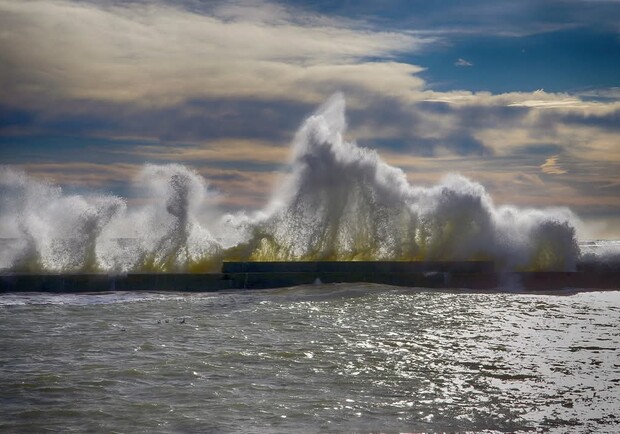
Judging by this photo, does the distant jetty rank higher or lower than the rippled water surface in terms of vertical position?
higher

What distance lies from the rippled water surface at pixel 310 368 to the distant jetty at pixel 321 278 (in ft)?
12.3

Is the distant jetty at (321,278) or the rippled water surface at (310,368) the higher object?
the distant jetty at (321,278)

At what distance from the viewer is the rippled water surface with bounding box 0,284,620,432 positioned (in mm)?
5500

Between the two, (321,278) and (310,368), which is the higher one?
(321,278)

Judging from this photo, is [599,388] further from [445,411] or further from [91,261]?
[91,261]

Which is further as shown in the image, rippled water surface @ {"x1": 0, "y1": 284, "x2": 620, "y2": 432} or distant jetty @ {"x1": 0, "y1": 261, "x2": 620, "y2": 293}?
distant jetty @ {"x1": 0, "y1": 261, "x2": 620, "y2": 293}

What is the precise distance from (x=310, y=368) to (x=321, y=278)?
9402 millimetres

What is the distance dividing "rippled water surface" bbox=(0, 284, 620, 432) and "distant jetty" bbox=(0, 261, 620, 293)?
376cm

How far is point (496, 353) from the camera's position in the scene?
8.14m

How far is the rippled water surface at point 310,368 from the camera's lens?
18.0 feet

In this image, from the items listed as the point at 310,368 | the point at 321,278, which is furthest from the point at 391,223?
the point at 310,368

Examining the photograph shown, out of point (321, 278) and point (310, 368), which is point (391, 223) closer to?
point (321, 278)

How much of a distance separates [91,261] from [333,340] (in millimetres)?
11534

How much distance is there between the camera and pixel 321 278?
657 inches
